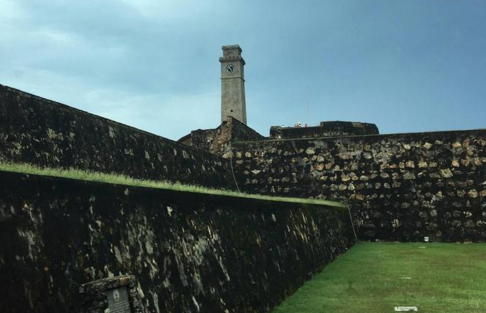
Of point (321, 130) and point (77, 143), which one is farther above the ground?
point (321, 130)

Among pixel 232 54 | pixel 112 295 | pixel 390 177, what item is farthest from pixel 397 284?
pixel 232 54

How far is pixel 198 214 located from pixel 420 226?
11.1 metres

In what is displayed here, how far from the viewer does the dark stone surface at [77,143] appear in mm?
7071

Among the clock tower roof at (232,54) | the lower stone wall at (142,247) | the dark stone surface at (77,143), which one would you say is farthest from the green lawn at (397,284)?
the clock tower roof at (232,54)

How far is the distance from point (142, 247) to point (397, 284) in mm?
5017

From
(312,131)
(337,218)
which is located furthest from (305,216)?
(312,131)

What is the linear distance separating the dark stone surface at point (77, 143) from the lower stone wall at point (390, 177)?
201 inches

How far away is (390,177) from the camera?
51.0 feet

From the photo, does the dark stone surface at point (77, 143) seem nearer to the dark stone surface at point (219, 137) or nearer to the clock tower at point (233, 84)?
the dark stone surface at point (219, 137)

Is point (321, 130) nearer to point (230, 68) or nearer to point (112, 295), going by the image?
point (112, 295)

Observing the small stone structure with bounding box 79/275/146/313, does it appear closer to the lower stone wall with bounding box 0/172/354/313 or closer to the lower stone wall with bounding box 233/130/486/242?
the lower stone wall with bounding box 0/172/354/313

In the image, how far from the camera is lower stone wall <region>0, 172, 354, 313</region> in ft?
11.1

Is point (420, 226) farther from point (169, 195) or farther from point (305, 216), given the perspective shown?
point (169, 195)

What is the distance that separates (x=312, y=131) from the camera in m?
21.6
